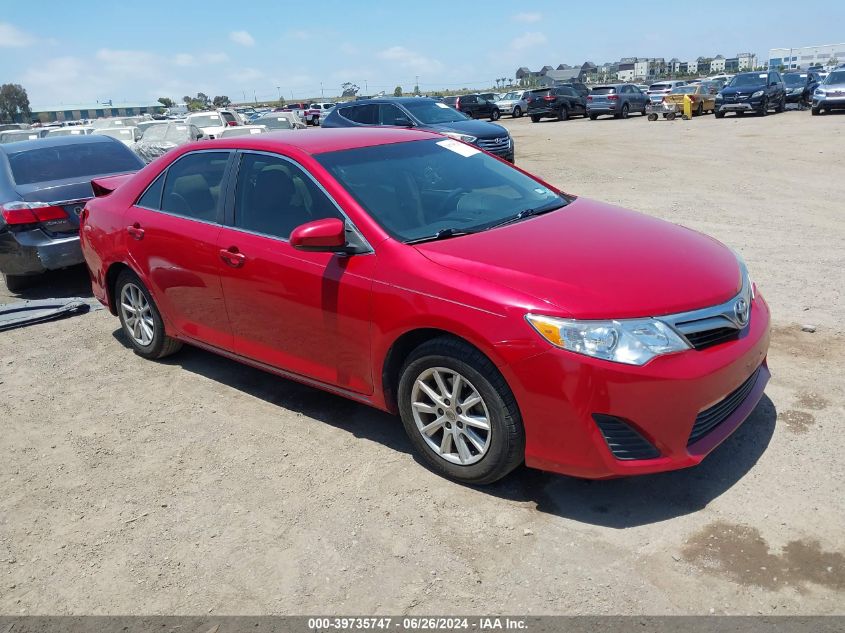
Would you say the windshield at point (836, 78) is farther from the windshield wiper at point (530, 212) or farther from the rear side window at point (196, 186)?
the rear side window at point (196, 186)

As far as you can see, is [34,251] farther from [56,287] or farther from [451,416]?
[451,416]

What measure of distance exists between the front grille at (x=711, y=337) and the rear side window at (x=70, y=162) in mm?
6827

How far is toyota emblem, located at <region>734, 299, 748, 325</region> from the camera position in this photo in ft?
11.2

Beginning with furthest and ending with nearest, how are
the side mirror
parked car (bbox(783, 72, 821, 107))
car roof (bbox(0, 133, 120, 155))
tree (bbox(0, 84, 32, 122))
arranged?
1. tree (bbox(0, 84, 32, 122))
2. parked car (bbox(783, 72, 821, 107))
3. car roof (bbox(0, 133, 120, 155))
4. the side mirror

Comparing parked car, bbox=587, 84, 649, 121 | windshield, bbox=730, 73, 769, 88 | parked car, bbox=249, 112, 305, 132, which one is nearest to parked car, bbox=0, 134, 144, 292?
parked car, bbox=249, 112, 305, 132

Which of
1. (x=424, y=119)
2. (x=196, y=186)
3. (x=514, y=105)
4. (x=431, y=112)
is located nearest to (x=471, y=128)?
(x=424, y=119)

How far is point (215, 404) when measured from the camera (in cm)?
482

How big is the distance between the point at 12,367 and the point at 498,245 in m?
4.29

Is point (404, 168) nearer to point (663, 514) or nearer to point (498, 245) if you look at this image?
point (498, 245)

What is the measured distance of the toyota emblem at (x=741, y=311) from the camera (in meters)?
3.43

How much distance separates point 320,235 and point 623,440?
1.75 m

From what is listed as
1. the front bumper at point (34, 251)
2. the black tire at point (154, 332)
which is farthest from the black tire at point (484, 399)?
the front bumper at point (34, 251)

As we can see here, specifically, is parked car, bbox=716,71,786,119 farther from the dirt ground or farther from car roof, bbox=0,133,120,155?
car roof, bbox=0,133,120,155

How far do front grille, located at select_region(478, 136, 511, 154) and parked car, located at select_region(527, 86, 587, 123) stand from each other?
20.5 m
